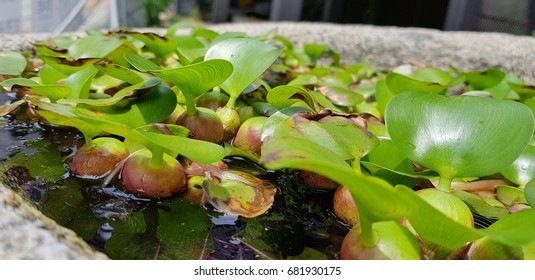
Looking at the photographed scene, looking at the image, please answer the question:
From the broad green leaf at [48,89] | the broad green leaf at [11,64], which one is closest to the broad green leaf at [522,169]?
the broad green leaf at [48,89]

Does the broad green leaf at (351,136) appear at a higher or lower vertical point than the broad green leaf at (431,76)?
higher

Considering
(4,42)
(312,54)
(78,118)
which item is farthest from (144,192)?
(312,54)

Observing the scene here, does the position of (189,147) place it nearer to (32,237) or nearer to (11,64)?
(32,237)

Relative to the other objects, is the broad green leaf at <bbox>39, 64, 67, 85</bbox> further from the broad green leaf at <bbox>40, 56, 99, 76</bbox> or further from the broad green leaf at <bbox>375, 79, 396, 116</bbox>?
the broad green leaf at <bbox>375, 79, 396, 116</bbox>

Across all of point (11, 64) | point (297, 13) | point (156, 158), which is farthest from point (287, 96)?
point (297, 13)

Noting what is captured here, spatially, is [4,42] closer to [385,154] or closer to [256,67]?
[256,67]

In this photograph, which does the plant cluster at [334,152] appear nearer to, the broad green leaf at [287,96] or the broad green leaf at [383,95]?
the broad green leaf at [287,96]
